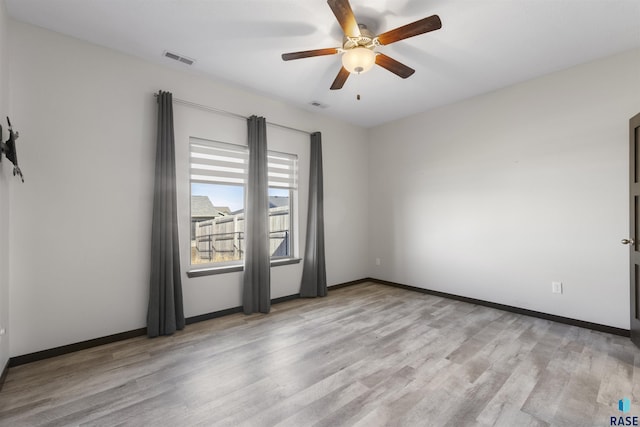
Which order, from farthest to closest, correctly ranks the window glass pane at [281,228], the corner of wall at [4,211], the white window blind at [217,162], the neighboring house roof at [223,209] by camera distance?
the window glass pane at [281,228]
the neighboring house roof at [223,209]
the white window blind at [217,162]
the corner of wall at [4,211]

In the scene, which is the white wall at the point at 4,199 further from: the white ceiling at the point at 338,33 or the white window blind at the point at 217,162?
the white window blind at the point at 217,162

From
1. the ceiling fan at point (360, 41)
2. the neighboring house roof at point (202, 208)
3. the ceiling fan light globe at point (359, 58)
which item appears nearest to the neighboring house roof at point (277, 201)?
the neighboring house roof at point (202, 208)

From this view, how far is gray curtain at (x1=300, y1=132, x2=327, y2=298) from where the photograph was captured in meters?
4.28

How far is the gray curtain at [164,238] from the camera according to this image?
9.53ft

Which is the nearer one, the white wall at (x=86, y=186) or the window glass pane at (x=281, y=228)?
the white wall at (x=86, y=186)

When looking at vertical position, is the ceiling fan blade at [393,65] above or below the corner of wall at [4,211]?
above

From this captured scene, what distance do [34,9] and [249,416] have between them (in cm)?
351

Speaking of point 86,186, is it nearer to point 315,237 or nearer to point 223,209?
point 223,209

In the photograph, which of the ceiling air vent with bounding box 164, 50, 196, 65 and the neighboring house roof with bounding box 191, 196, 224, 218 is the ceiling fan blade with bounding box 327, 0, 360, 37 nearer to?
the ceiling air vent with bounding box 164, 50, 196, 65

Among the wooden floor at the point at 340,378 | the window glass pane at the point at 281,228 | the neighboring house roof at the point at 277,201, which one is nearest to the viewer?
the wooden floor at the point at 340,378

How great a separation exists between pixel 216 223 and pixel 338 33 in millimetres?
2591

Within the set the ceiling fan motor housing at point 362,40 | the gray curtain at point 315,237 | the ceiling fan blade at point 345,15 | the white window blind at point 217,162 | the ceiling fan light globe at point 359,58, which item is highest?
the ceiling fan motor housing at point 362,40

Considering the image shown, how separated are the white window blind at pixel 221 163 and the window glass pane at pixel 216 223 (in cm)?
11

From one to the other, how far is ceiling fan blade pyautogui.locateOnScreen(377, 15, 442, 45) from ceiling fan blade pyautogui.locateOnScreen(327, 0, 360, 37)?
0.78ft
